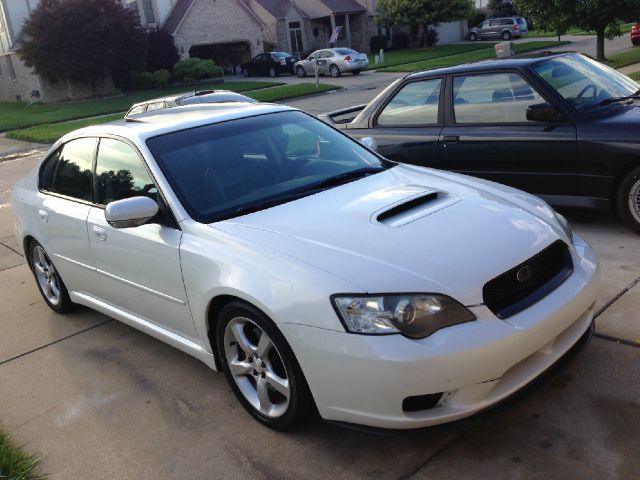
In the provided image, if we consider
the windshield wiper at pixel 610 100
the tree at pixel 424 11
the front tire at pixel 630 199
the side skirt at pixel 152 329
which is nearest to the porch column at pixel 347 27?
the tree at pixel 424 11

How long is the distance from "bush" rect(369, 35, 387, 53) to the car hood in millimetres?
49112

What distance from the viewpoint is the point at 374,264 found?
2816 millimetres

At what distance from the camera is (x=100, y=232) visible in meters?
4.07

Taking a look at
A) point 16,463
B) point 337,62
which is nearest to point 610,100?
point 16,463

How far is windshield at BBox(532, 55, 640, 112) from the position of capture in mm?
5656

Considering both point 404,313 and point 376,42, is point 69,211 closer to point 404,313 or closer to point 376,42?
point 404,313

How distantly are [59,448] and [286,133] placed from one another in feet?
7.51

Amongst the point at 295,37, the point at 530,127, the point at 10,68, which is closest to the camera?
the point at 530,127

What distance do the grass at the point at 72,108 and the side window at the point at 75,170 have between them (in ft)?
75.0

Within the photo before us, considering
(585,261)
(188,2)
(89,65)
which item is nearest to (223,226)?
(585,261)

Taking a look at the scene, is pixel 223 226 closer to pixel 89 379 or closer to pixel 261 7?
pixel 89 379

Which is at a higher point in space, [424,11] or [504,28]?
[424,11]

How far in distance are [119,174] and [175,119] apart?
0.50 meters

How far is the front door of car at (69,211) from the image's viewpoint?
14.3 feet
